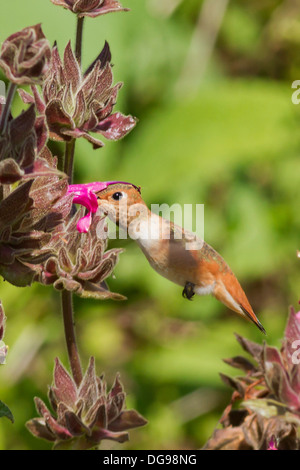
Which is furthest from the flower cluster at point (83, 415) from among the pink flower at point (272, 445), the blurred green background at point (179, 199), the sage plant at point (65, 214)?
the blurred green background at point (179, 199)

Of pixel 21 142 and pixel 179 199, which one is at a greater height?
pixel 179 199

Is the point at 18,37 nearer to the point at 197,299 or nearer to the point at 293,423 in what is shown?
the point at 293,423

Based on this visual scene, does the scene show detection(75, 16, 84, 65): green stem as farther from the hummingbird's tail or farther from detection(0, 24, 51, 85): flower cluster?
the hummingbird's tail

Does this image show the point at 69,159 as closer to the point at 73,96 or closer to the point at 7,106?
the point at 73,96

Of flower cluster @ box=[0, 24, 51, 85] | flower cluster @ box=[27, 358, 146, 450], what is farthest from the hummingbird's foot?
flower cluster @ box=[0, 24, 51, 85]

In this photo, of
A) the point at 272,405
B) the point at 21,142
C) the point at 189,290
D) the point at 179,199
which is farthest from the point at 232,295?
the point at 179,199

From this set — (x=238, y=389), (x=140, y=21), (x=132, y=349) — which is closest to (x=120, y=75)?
(x=140, y=21)

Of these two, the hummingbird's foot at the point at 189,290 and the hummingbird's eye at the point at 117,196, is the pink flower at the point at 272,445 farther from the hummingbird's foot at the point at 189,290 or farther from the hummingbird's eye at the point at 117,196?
the hummingbird's eye at the point at 117,196
